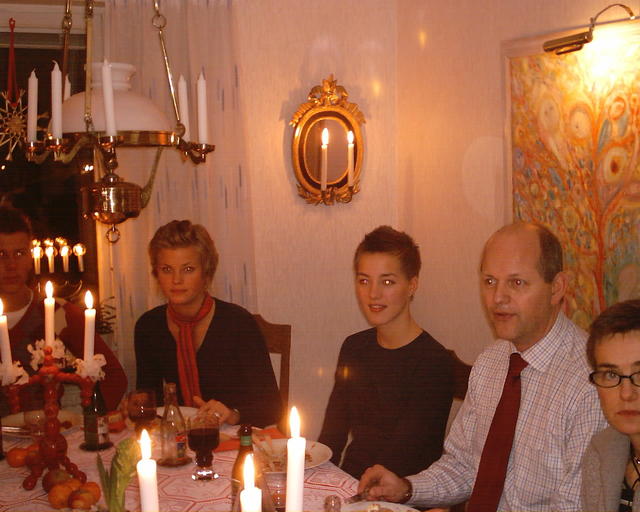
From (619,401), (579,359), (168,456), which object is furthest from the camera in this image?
(168,456)

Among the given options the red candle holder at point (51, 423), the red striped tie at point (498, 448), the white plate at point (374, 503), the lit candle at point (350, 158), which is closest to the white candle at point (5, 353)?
the red candle holder at point (51, 423)

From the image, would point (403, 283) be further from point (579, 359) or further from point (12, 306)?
point (12, 306)

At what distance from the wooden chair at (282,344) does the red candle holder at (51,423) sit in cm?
120

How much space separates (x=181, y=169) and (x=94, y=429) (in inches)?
69.5

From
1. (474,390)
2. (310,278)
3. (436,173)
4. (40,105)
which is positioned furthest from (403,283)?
(40,105)

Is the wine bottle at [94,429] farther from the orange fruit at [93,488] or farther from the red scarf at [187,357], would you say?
the red scarf at [187,357]

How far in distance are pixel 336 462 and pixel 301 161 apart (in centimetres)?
186

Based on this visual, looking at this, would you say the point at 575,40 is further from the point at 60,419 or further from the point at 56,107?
the point at 60,419

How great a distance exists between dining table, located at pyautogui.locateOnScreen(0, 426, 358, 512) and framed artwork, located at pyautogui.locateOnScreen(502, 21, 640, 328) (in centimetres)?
118

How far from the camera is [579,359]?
1968 mm

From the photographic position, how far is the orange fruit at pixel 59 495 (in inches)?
71.6

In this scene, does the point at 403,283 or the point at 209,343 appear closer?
the point at 403,283

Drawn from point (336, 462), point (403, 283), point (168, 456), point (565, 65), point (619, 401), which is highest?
point (565, 65)

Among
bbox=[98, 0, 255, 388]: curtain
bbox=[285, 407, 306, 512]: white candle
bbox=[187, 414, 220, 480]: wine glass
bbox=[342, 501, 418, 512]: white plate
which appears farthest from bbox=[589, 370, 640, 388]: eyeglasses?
bbox=[98, 0, 255, 388]: curtain
